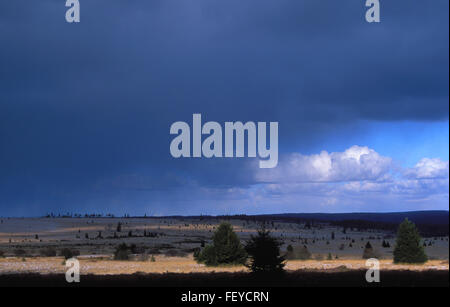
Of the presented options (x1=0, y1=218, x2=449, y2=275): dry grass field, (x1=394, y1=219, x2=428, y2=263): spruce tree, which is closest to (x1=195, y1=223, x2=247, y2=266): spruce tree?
(x1=0, y1=218, x2=449, y2=275): dry grass field

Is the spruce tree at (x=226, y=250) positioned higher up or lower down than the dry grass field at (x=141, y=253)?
higher up

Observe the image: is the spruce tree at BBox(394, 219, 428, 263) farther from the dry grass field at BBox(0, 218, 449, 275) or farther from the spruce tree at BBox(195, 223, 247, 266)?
the spruce tree at BBox(195, 223, 247, 266)

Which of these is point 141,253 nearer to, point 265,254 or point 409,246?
point 409,246

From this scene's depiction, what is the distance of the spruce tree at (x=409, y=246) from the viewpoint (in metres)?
43.8

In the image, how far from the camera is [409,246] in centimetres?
4397

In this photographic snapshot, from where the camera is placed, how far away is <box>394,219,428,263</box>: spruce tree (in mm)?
43781

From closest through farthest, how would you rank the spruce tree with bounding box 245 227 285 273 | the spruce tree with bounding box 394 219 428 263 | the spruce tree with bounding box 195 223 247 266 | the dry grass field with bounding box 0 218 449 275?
the spruce tree with bounding box 245 227 285 273 → the dry grass field with bounding box 0 218 449 275 → the spruce tree with bounding box 195 223 247 266 → the spruce tree with bounding box 394 219 428 263

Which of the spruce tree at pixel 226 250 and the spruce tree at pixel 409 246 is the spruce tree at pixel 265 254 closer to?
the spruce tree at pixel 226 250

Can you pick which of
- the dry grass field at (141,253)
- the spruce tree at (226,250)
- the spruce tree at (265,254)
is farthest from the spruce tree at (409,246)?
the spruce tree at (265,254)

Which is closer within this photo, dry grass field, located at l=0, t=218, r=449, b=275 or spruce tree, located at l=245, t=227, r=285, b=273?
spruce tree, located at l=245, t=227, r=285, b=273
